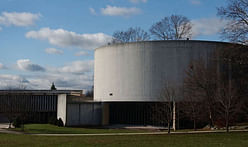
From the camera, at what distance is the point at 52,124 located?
42.2 m

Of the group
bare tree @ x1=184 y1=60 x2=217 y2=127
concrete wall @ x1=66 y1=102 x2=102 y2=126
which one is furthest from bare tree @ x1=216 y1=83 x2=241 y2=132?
concrete wall @ x1=66 y1=102 x2=102 y2=126

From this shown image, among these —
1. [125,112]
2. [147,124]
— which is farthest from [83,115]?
[147,124]

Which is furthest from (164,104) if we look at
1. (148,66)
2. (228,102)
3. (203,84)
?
(228,102)

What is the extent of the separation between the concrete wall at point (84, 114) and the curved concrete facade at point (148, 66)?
10.4 feet

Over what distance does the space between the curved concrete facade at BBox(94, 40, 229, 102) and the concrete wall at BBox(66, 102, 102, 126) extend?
317 centimetres

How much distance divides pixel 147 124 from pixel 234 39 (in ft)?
63.2

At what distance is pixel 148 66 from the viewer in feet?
135

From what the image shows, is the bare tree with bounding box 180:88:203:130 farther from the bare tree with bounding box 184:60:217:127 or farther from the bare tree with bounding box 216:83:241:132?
the bare tree with bounding box 216:83:241:132

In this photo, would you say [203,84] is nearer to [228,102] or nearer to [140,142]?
[228,102]

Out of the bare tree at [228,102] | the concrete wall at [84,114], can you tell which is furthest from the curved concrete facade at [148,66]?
the bare tree at [228,102]

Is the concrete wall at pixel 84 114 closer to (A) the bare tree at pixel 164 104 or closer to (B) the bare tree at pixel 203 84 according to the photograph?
(A) the bare tree at pixel 164 104

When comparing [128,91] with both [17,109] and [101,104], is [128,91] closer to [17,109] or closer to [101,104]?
[101,104]

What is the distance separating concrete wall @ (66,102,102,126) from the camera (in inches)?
1693

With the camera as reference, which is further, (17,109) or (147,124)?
(147,124)
